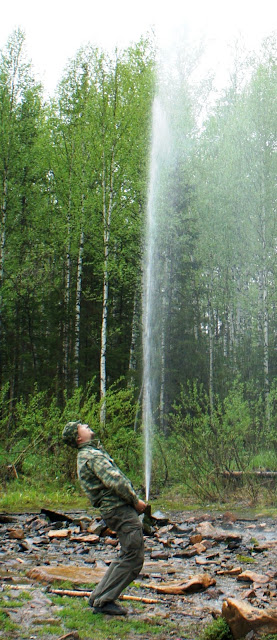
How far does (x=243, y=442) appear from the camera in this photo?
1319 centimetres

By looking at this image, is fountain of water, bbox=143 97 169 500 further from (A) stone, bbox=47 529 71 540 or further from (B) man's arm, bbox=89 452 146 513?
(B) man's arm, bbox=89 452 146 513

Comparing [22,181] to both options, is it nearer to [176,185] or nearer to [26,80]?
[26,80]

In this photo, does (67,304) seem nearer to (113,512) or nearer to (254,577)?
(254,577)

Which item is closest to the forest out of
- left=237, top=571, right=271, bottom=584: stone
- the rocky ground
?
the rocky ground

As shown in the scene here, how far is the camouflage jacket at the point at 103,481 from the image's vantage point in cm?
480

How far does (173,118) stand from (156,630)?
2166 cm

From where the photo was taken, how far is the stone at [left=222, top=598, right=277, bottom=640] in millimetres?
3994

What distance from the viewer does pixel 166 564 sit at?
6.82 metres

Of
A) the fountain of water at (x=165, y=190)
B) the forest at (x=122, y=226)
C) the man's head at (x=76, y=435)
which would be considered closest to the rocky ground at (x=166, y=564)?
the man's head at (x=76, y=435)

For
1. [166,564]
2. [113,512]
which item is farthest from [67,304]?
[113,512]

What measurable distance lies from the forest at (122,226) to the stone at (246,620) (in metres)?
10.9

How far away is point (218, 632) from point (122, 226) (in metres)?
17.5

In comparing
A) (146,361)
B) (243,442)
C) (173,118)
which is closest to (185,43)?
(173,118)

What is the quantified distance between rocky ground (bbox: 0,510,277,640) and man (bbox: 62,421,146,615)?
0.92 ft
